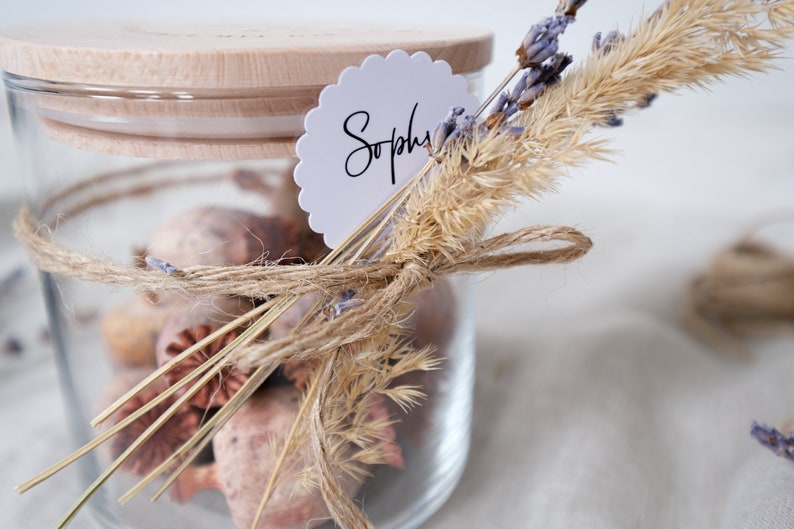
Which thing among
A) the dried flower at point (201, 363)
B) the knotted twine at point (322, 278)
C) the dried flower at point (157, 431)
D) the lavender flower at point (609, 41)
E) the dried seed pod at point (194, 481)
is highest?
the lavender flower at point (609, 41)

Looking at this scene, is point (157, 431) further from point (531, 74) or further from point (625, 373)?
point (625, 373)

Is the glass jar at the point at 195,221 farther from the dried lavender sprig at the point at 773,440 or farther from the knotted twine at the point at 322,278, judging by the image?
the dried lavender sprig at the point at 773,440

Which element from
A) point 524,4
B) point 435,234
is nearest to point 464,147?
point 435,234

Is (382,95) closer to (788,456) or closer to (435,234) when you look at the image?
(435,234)

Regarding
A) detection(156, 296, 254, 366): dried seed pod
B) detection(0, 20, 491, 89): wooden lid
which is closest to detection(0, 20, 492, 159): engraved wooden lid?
detection(0, 20, 491, 89): wooden lid

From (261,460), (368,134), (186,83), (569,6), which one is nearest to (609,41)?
(569,6)

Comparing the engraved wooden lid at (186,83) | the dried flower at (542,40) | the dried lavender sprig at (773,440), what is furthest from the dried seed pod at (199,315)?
the dried lavender sprig at (773,440)
